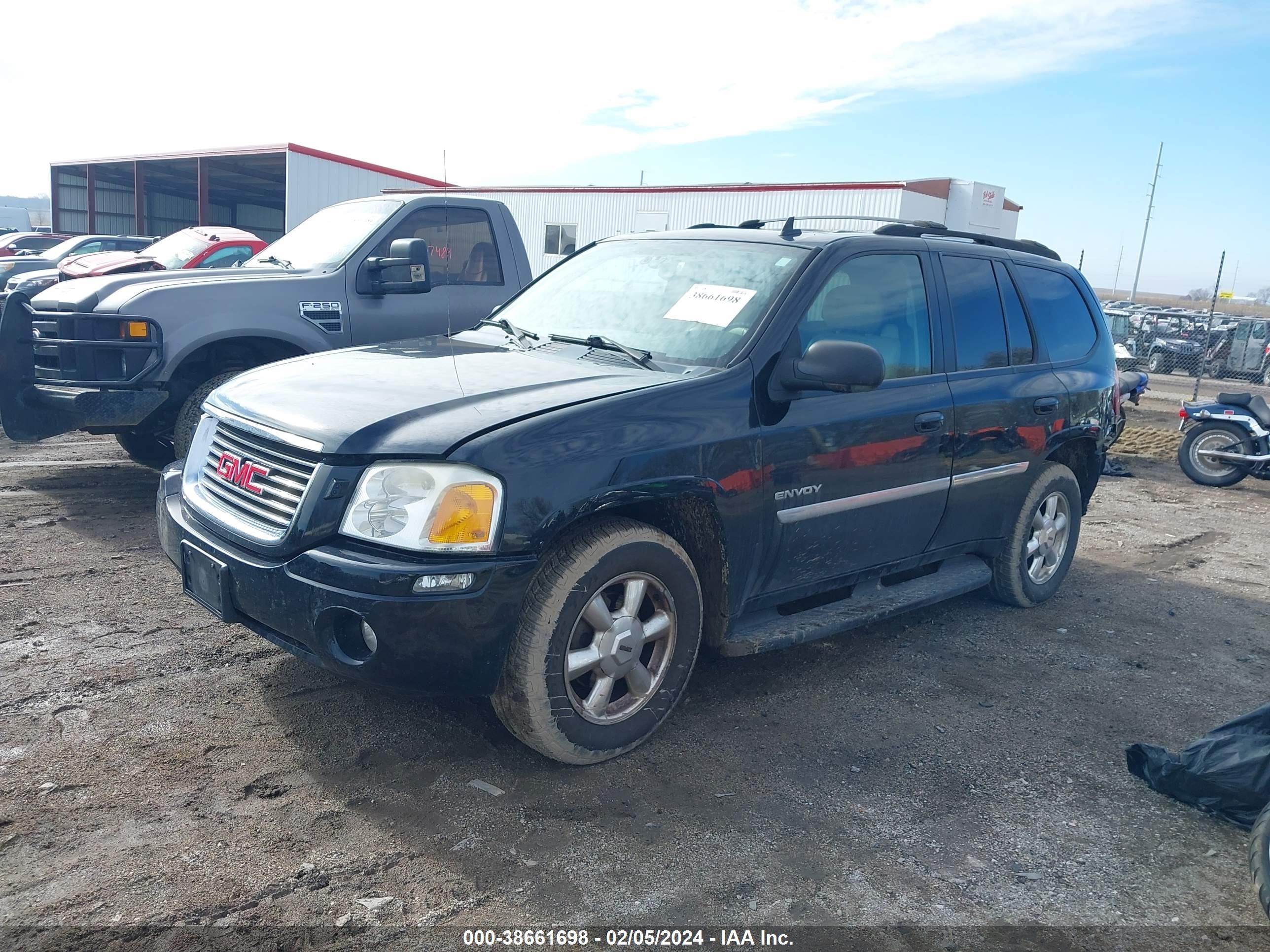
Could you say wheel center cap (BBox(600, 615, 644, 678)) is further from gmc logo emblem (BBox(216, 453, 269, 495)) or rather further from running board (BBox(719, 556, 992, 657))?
gmc logo emblem (BBox(216, 453, 269, 495))

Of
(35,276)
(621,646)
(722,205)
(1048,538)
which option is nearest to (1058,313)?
(1048,538)

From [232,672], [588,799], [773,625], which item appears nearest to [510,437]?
[588,799]

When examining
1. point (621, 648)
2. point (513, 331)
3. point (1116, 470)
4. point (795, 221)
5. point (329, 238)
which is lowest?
point (1116, 470)

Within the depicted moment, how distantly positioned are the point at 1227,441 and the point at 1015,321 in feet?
23.1

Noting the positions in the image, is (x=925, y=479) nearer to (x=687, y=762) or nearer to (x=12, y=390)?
(x=687, y=762)

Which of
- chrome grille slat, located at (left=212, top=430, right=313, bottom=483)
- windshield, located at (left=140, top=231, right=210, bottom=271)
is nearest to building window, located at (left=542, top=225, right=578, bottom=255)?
windshield, located at (left=140, top=231, right=210, bottom=271)

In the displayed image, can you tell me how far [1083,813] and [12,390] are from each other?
6327 mm

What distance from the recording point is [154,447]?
284 inches

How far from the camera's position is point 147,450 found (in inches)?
284

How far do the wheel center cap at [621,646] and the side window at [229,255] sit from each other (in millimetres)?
8307

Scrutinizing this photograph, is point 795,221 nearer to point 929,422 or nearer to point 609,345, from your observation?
point 929,422

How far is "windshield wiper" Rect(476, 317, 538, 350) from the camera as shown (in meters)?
4.19

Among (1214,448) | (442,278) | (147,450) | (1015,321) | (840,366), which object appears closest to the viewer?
(840,366)

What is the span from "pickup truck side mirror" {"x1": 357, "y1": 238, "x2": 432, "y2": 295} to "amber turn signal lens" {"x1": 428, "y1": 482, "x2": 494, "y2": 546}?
3583mm
